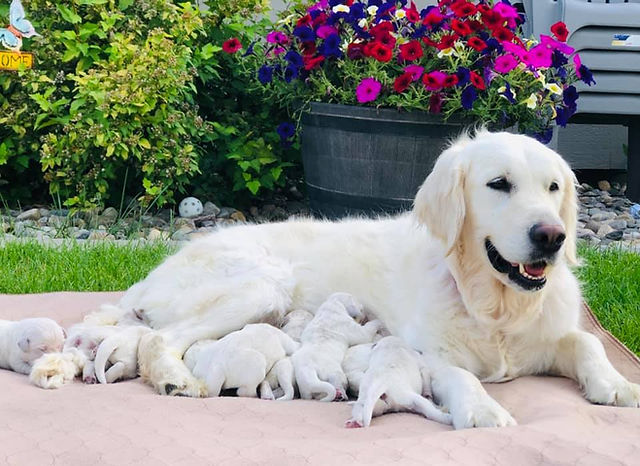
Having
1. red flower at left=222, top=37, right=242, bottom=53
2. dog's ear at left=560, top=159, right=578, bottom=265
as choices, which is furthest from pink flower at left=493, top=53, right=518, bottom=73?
dog's ear at left=560, top=159, right=578, bottom=265

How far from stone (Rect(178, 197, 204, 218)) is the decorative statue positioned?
61.6 inches

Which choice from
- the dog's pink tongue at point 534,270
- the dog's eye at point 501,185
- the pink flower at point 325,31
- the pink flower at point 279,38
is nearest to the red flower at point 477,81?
the pink flower at point 325,31

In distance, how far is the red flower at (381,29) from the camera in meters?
5.55

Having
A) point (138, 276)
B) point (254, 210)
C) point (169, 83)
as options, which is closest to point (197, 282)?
point (138, 276)

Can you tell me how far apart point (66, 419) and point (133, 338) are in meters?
0.70

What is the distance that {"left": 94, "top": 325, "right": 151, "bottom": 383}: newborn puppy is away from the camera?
3.47 m

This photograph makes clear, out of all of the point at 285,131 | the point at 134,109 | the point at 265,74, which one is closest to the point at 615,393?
the point at 265,74

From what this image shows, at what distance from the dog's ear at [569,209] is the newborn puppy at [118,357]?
1680mm

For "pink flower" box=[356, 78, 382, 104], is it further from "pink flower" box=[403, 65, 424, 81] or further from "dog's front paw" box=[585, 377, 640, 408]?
"dog's front paw" box=[585, 377, 640, 408]

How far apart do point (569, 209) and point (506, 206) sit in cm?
39

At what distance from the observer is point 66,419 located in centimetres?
291

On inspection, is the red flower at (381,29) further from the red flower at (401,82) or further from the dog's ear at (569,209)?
the dog's ear at (569,209)

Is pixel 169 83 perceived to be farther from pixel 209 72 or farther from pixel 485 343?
pixel 485 343

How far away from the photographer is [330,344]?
346 cm
